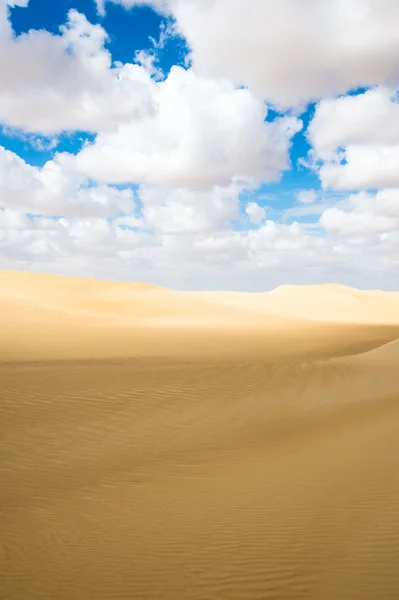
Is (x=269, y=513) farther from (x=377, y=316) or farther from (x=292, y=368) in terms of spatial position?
(x=377, y=316)

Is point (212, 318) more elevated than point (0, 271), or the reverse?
point (0, 271)

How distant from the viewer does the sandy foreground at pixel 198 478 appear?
4309 millimetres

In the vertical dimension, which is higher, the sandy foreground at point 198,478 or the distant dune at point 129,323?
the distant dune at point 129,323

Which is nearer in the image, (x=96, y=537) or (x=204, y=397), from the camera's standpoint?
(x=96, y=537)

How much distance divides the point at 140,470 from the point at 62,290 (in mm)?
54541

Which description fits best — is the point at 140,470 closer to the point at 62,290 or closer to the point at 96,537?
the point at 96,537

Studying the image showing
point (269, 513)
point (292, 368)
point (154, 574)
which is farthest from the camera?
point (292, 368)

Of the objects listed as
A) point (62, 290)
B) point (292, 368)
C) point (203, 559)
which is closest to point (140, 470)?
point (203, 559)

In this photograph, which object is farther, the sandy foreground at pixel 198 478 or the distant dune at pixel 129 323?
the distant dune at pixel 129 323

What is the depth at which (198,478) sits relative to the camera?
6.95 m

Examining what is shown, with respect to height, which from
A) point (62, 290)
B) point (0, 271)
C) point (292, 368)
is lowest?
point (292, 368)

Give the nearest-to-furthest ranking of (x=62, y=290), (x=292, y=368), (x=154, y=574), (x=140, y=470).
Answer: (x=154, y=574), (x=140, y=470), (x=292, y=368), (x=62, y=290)

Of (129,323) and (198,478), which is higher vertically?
(129,323)

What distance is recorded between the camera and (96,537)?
16.9 feet
